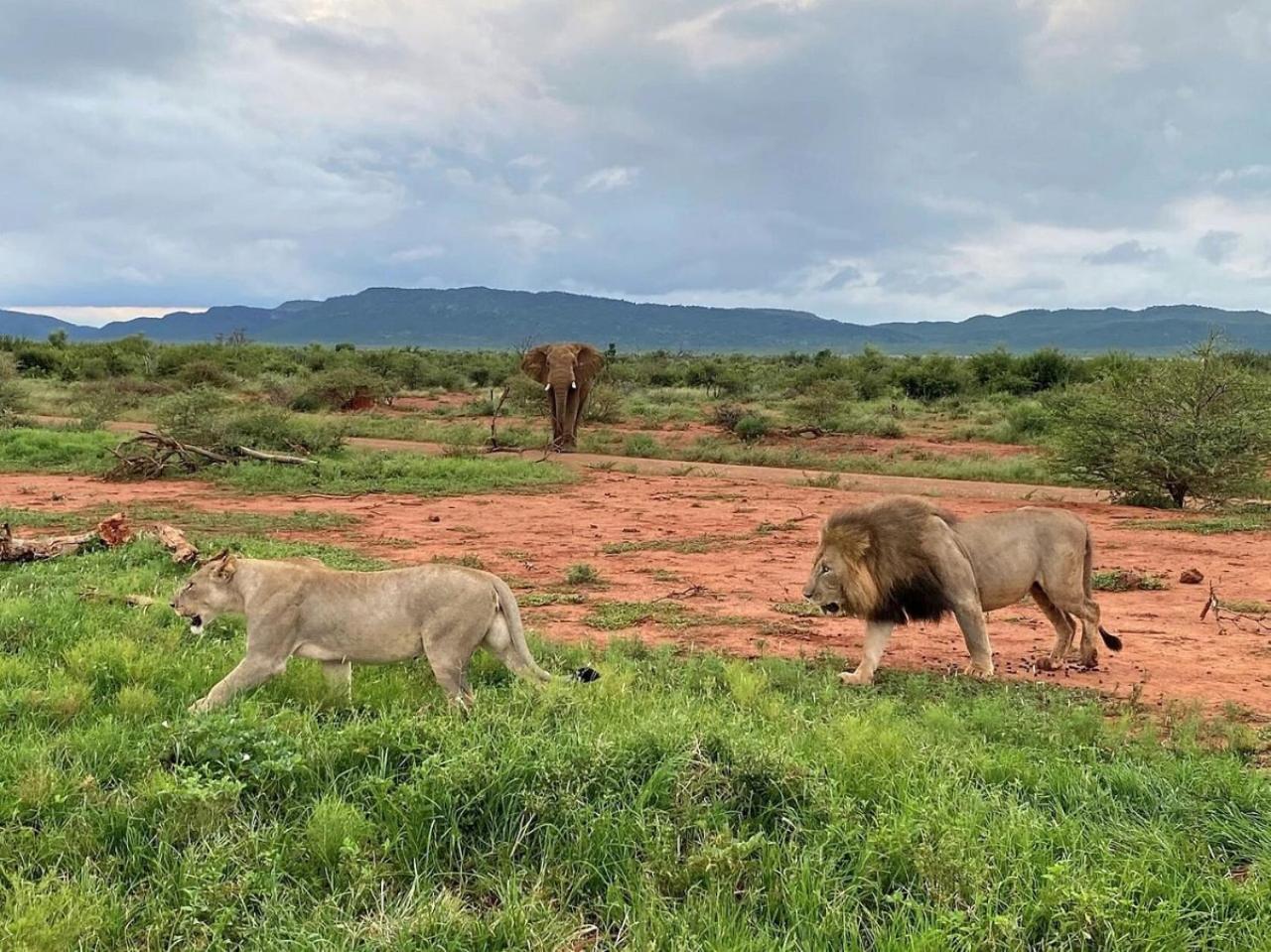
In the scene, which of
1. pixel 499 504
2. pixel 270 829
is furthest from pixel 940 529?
pixel 499 504

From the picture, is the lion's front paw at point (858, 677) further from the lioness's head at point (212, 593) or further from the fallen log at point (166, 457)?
the fallen log at point (166, 457)

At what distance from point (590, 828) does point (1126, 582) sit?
8803 millimetres

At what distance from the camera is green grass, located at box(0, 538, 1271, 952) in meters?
3.42

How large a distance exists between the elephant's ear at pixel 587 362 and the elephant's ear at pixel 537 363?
Answer: 95 centimetres

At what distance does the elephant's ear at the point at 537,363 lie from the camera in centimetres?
2689

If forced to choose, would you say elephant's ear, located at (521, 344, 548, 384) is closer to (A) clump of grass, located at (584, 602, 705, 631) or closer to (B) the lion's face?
(A) clump of grass, located at (584, 602, 705, 631)

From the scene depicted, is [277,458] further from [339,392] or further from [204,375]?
[204,375]

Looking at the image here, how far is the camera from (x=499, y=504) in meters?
16.5

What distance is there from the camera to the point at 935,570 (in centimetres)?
714

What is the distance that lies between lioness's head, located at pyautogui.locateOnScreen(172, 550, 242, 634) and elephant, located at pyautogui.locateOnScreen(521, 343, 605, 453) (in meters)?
20.1

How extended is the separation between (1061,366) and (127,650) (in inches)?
1721

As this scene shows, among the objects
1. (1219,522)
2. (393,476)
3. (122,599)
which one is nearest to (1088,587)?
(122,599)

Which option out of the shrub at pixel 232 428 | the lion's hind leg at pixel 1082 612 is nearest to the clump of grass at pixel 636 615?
the lion's hind leg at pixel 1082 612

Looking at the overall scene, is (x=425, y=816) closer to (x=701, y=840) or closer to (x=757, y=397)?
(x=701, y=840)
